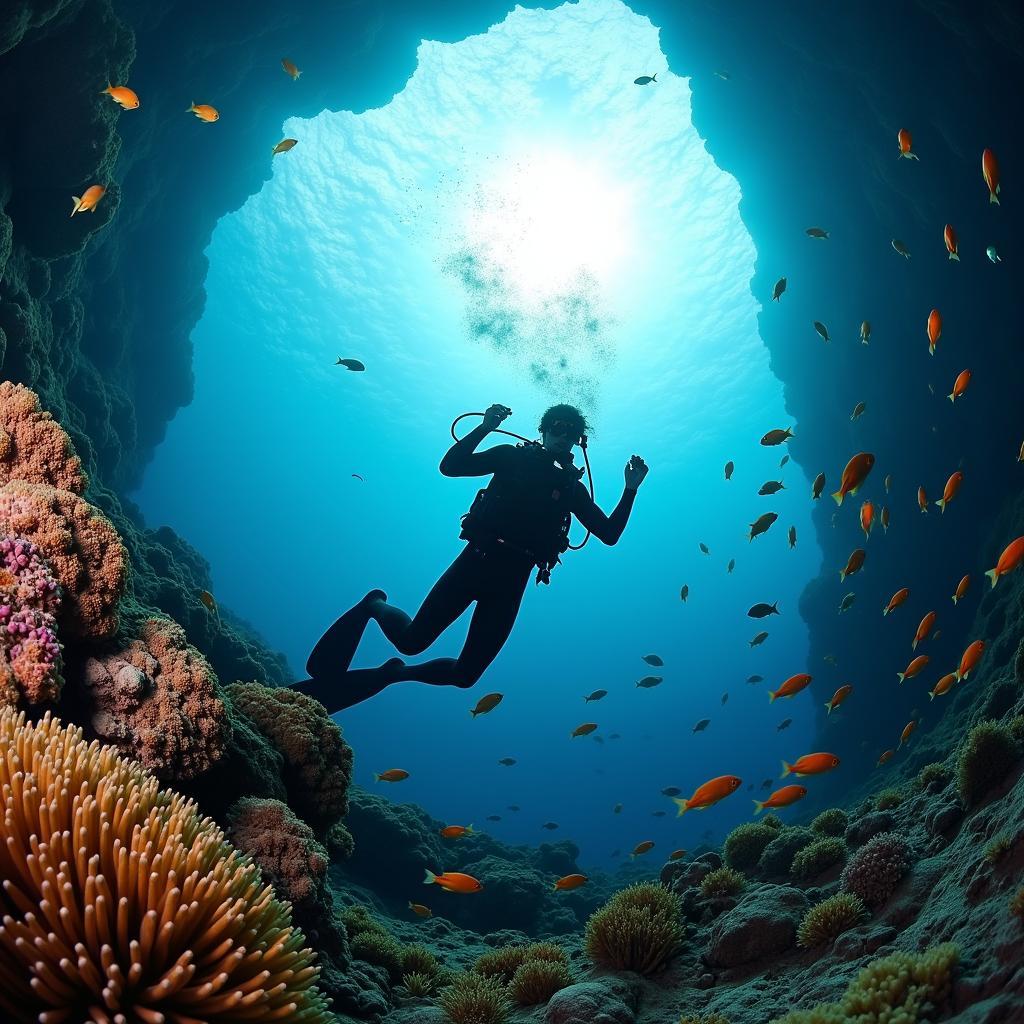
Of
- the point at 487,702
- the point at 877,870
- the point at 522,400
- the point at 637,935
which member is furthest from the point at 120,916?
the point at 522,400

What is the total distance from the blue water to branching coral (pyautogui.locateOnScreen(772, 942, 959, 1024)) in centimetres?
2458

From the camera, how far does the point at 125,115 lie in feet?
42.4

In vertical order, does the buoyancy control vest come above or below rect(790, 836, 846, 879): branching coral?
above

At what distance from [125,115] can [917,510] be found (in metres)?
24.7

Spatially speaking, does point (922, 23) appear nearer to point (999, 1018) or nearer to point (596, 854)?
point (999, 1018)

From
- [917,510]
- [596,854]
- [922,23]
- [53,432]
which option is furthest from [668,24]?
[596,854]

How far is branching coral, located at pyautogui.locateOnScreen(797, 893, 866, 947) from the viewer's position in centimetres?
400

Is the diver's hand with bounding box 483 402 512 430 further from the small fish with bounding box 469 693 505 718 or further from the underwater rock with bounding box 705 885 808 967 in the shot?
the underwater rock with bounding box 705 885 808 967

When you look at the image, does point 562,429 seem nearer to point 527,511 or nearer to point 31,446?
→ point 527,511

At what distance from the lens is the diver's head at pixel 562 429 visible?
7.25m

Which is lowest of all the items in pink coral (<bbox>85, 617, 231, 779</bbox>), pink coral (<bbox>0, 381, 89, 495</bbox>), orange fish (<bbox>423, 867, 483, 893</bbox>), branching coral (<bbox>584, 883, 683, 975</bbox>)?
branching coral (<bbox>584, 883, 683, 975</bbox>)

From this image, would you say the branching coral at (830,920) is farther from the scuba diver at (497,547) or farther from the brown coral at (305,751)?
the scuba diver at (497,547)

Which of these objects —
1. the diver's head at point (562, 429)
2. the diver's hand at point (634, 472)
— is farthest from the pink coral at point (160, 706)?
the diver's hand at point (634, 472)

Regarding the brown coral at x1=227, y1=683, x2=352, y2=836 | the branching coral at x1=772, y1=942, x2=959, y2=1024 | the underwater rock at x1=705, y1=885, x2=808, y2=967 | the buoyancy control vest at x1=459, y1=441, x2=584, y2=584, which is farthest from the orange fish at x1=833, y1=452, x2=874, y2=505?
the brown coral at x1=227, y1=683, x2=352, y2=836
